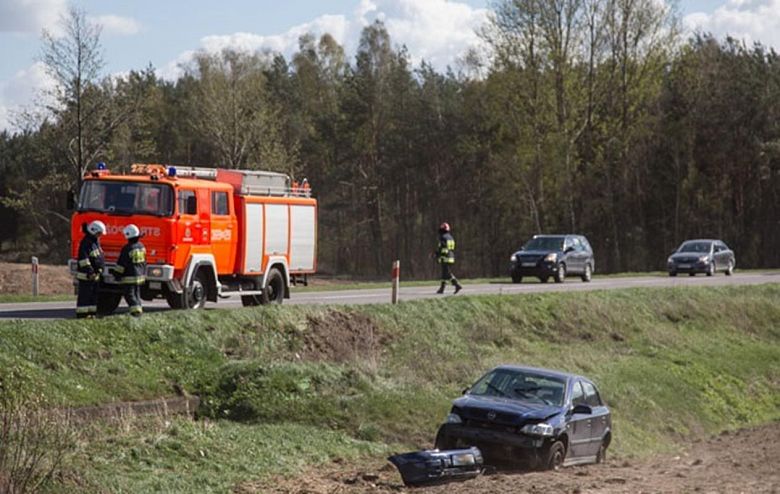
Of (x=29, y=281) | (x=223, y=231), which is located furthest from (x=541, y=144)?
(x=223, y=231)

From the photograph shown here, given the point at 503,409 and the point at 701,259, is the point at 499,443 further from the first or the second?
the point at 701,259

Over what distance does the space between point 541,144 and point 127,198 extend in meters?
45.3

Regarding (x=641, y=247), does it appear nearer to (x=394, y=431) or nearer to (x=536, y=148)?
(x=536, y=148)

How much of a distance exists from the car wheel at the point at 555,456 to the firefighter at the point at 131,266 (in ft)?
24.4

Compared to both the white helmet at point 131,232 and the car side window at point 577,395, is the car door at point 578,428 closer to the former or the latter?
the car side window at point 577,395

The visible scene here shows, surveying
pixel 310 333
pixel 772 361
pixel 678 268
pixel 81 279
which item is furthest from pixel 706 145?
pixel 81 279

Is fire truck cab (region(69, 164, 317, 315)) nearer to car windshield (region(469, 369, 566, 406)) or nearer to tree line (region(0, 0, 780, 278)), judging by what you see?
car windshield (region(469, 369, 566, 406))

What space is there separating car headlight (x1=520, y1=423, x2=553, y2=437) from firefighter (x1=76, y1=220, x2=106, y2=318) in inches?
306

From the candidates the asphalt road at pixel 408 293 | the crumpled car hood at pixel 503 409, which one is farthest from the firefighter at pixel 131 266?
the crumpled car hood at pixel 503 409

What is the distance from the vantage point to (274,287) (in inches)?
1059

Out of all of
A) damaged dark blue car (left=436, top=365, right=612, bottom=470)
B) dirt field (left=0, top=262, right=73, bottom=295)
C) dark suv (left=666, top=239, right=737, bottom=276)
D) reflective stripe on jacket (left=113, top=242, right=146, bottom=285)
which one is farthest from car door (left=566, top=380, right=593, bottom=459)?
dark suv (left=666, top=239, right=737, bottom=276)

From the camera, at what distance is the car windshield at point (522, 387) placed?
1914 cm

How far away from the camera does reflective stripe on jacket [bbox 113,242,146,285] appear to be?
2088 centimetres

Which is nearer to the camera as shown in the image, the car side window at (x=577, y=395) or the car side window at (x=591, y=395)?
the car side window at (x=577, y=395)
